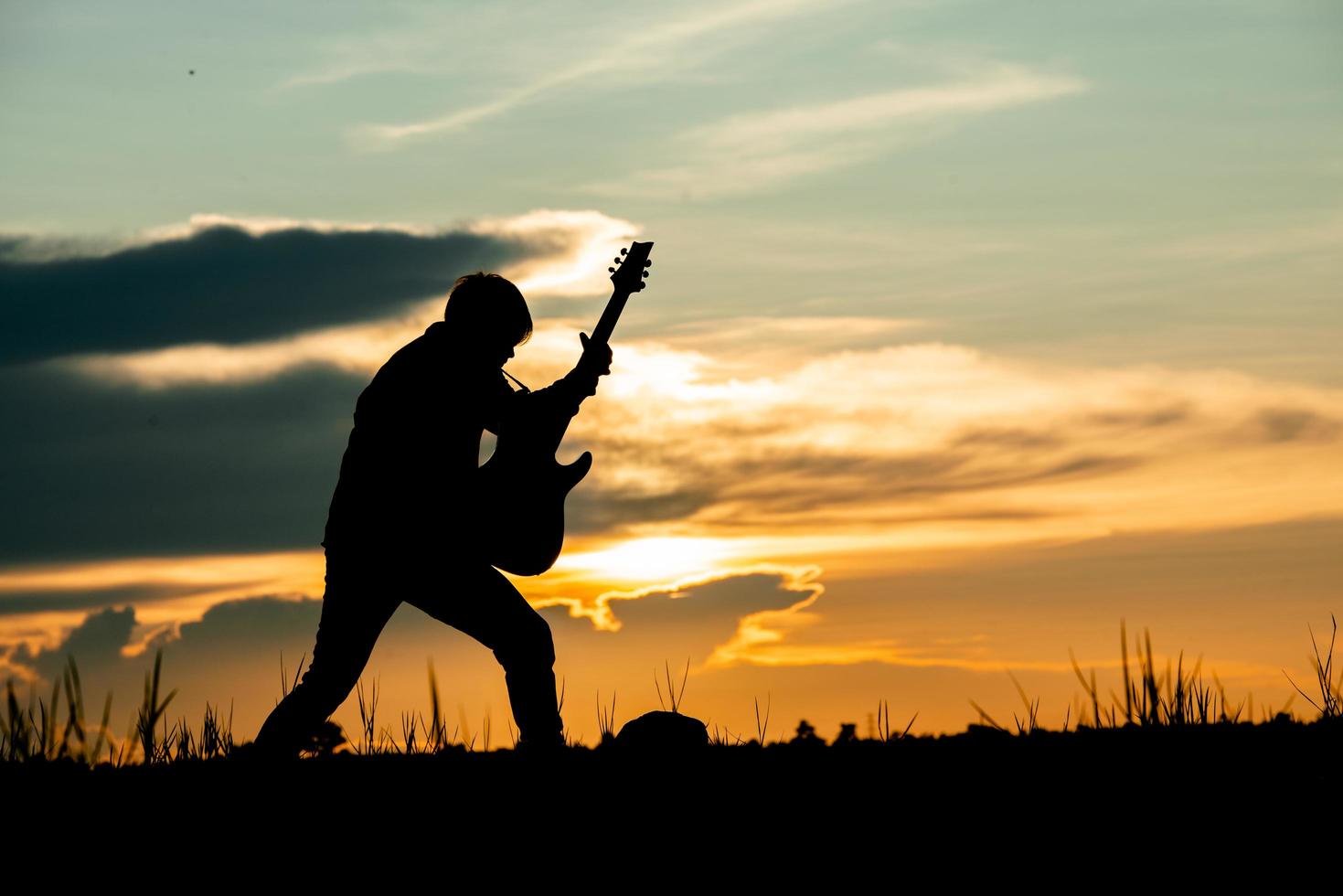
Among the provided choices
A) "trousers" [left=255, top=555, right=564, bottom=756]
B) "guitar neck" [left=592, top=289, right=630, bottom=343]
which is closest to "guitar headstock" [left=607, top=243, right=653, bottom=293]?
"guitar neck" [left=592, top=289, right=630, bottom=343]

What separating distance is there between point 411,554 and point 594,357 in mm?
1486

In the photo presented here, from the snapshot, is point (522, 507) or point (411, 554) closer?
point (411, 554)

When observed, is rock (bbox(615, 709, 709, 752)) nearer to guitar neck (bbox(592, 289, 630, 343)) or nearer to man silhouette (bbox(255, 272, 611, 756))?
man silhouette (bbox(255, 272, 611, 756))

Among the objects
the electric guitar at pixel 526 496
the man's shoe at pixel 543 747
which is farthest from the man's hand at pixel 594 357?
the man's shoe at pixel 543 747

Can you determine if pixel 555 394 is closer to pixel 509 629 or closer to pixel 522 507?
pixel 522 507

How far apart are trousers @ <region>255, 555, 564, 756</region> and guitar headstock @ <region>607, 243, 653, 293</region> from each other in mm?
2071

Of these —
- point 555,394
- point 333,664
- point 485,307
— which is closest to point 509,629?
point 333,664

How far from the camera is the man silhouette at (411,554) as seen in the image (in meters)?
7.12

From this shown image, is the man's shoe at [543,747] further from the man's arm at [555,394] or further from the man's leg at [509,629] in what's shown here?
the man's arm at [555,394]

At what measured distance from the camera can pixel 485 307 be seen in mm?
7348

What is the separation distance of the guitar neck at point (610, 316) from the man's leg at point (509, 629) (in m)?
1.54

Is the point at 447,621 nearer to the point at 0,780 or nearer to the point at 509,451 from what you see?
the point at 509,451

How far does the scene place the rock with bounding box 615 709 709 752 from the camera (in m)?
7.59

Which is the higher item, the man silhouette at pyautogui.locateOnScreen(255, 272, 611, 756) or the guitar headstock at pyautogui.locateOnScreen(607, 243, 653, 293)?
the guitar headstock at pyautogui.locateOnScreen(607, 243, 653, 293)
